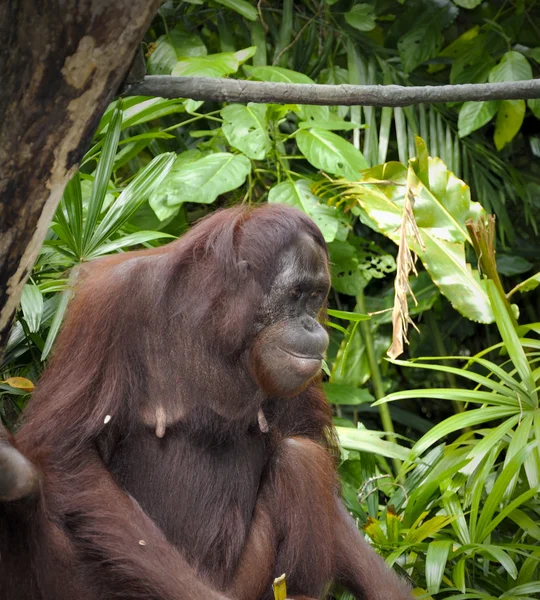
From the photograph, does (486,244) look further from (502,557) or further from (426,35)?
(426,35)

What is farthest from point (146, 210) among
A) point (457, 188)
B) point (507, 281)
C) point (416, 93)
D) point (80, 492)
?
point (507, 281)

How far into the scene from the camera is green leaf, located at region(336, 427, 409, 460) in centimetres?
352

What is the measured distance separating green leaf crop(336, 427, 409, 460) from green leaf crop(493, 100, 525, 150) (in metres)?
2.09

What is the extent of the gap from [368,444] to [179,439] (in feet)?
4.12

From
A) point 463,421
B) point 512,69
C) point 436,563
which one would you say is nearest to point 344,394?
point 463,421

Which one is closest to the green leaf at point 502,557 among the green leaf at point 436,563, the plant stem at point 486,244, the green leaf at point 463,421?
the green leaf at point 436,563

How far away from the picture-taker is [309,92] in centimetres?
257

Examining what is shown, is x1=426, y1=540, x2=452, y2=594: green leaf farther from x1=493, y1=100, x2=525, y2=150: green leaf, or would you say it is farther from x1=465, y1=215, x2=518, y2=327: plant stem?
x1=493, y1=100, x2=525, y2=150: green leaf

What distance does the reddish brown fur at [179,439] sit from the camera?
2309 mm

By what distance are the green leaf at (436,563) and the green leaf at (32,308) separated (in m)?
1.44

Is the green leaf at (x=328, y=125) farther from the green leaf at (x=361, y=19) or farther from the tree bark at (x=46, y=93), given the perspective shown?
the tree bark at (x=46, y=93)

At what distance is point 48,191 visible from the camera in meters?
1.53

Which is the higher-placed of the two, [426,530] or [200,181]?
[200,181]

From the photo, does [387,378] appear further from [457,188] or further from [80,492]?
[80,492]
